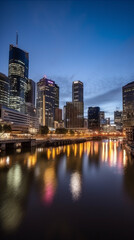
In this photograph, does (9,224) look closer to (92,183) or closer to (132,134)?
(92,183)

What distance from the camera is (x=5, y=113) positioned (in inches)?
6339

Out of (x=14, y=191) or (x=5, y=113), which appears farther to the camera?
(x=5, y=113)

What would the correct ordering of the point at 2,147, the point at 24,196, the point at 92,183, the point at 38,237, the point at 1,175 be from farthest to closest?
1. the point at 2,147
2. the point at 1,175
3. the point at 92,183
4. the point at 24,196
5. the point at 38,237

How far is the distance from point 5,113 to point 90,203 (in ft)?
535

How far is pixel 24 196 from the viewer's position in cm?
1733

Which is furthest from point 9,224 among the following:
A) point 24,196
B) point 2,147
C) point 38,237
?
point 2,147

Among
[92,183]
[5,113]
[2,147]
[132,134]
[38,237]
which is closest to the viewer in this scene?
[38,237]

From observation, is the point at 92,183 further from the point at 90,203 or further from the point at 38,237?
Result: the point at 38,237

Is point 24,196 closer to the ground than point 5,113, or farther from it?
closer to the ground

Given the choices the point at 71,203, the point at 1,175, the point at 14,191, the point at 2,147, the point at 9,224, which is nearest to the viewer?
the point at 9,224

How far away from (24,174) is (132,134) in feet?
366

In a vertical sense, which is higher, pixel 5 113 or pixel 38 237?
pixel 5 113

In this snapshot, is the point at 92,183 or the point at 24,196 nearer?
the point at 24,196

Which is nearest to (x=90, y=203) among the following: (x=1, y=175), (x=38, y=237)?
(x=38, y=237)
